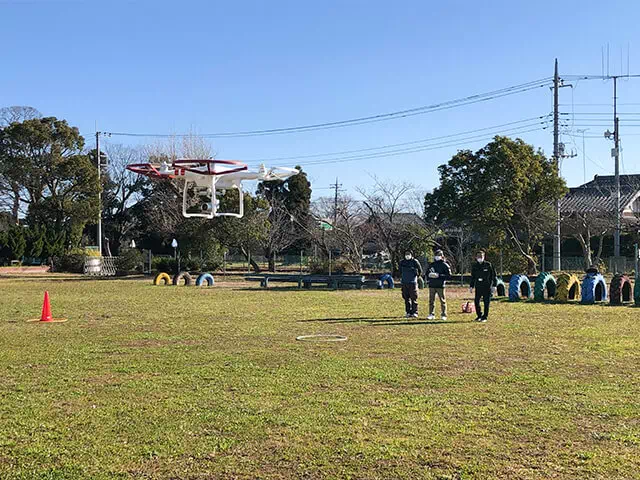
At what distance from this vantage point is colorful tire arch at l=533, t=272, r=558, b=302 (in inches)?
765

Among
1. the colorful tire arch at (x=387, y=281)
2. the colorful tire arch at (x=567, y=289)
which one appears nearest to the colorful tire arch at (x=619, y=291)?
the colorful tire arch at (x=567, y=289)

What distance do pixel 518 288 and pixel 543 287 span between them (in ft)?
2.34

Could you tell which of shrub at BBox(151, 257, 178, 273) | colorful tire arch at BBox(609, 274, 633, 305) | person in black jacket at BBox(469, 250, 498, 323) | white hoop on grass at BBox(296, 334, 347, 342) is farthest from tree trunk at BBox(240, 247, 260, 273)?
white hoop on grass at BBox(296, 334, 347, 342)

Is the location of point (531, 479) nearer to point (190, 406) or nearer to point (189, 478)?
point (189, 478)

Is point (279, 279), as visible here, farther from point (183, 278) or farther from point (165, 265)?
point (165, 265)

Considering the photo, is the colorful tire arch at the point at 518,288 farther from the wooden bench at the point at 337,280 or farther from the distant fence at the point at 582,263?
the distant fence at the point at 582,263

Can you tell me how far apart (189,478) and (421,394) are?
3008 millimetres

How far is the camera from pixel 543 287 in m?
19.5

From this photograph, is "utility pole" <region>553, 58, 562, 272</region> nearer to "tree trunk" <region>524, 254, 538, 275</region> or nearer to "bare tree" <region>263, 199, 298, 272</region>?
"tree trunk" <region>524, 254, 538, 275</region>

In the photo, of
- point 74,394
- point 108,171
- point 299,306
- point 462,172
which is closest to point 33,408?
point 74,394

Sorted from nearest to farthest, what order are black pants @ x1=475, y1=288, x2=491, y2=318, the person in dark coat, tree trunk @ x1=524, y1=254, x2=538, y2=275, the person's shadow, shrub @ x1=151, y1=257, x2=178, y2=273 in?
1. the person's shadow
2. black pants @ x1=475, y1=288, x2=491, y2=318
3. the person in dark coat
4. tree trunk @ x1=524, y1=254, x2=538, y2=275
5. shrub @ x1=151, y1=257, x2=178, y2=273

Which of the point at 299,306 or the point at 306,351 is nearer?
the point at 306,351

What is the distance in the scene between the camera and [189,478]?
4.43 m

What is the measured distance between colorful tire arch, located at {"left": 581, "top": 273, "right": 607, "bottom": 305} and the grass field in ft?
18.1
